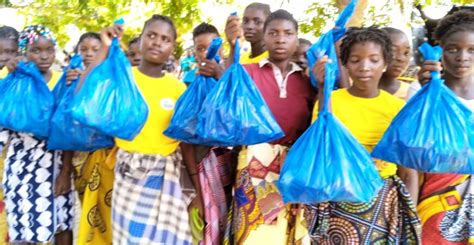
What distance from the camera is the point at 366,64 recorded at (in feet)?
9.18

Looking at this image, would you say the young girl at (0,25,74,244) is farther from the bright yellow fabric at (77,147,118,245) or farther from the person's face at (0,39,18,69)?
the person's face at (0,39,18,69)

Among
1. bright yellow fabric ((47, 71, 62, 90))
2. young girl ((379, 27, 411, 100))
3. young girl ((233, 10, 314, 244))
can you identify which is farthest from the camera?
bright yellow fabric ((47, 71, 62, 90))

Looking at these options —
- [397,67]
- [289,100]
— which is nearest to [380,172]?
[289,100]

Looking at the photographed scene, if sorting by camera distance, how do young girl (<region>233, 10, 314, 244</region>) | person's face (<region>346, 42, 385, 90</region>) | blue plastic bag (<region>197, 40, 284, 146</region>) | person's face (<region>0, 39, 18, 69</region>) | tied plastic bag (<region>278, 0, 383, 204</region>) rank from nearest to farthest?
tied plastic bag (<region>278, 0, 383, 204</region>)
blue plastic bag (<region>197, 40, 284, 146</region>)
person's face (<region>346, 42, 385, 90</region>)
young girl (<region>233, 10, 314, 244</region>)
person's face (<region>0, 39, 18, 69</region>)

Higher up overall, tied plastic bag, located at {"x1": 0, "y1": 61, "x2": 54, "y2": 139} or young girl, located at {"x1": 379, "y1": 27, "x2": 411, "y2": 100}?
young girl, located at {"x1": 379, "y1": 27, "x2": 411, "y2": 100}

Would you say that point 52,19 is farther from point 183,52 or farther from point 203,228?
point 203,228

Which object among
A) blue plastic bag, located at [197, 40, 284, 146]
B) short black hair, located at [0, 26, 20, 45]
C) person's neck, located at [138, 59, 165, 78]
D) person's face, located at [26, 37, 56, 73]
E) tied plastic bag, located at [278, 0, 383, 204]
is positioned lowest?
tied plastic bag, located at [278, 0, 383, 204]

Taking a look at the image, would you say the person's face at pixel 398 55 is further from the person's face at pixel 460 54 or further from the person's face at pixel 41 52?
the person's face at pixel 41 52

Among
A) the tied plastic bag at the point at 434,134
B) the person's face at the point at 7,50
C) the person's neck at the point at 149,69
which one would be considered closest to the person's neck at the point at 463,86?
the tied plastic bag at the point at 434,134

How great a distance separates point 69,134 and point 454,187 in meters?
2.22

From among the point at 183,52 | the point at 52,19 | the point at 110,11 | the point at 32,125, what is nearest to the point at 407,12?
the point at 183,52

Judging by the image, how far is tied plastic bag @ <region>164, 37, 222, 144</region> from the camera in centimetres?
290

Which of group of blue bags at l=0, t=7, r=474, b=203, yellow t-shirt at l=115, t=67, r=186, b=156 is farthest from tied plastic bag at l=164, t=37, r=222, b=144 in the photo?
yellow t-shirt at l=115, t=67, r=186, b=156

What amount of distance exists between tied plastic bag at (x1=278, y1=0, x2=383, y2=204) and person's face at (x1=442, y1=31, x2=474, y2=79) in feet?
2.64
